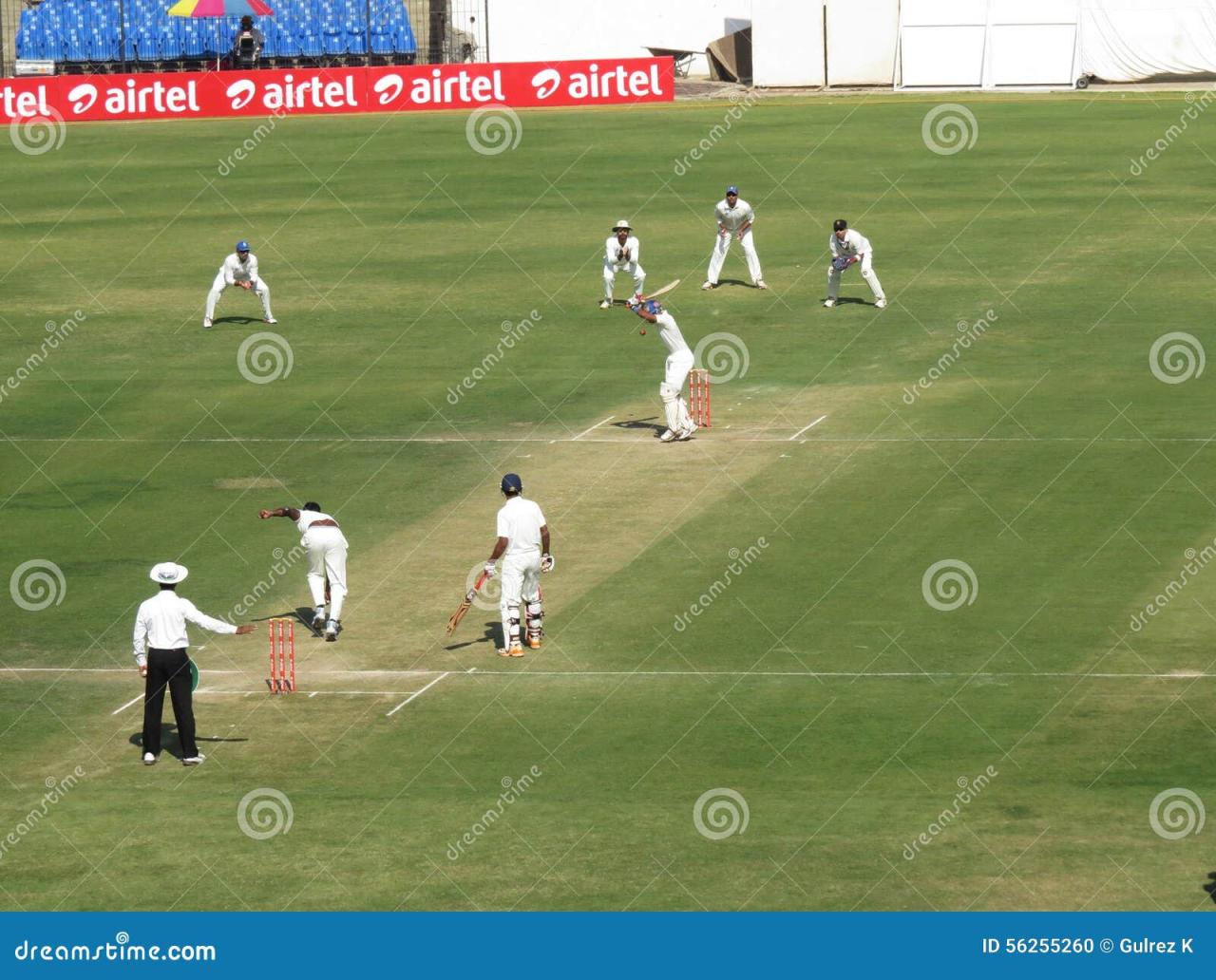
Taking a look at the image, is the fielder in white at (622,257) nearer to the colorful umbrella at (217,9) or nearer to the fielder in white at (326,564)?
the fielder in white at (326,564)

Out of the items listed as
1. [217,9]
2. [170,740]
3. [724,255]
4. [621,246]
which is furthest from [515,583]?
[217,9]

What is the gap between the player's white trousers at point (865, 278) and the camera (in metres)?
41.6

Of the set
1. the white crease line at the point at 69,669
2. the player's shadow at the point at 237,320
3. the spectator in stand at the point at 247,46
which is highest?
the spectator in stand at the point at 247,46

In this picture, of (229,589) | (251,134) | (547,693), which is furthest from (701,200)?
(547,693)

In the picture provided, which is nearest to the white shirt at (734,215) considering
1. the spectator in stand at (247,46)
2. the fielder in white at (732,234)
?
the fielder in white at (732,234)

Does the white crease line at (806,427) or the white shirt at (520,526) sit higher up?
the white crease line at (806,427)

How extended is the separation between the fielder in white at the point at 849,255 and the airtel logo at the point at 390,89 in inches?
999

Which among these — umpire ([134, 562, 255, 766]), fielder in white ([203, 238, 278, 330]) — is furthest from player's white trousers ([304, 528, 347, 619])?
fielder in white ([203, 238, 278, 330])

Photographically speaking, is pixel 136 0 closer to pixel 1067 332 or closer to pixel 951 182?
pixel 951 182

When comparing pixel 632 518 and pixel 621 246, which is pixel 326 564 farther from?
pixel 621 246

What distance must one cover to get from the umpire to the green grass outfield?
13.8 inches

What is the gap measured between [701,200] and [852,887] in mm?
35171

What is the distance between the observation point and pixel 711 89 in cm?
6794

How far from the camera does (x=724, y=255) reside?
4319cm
